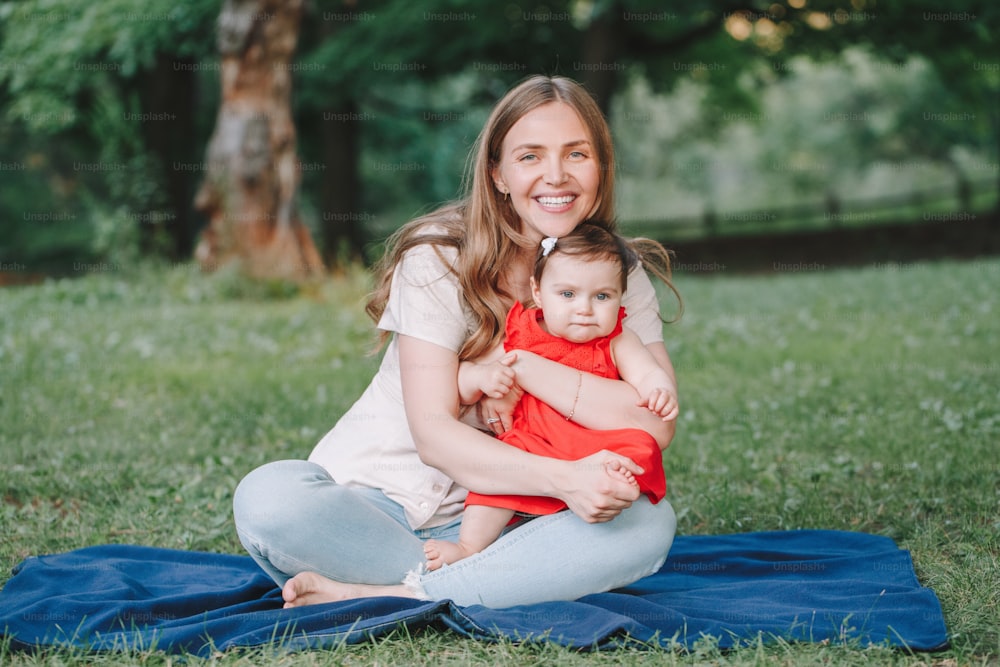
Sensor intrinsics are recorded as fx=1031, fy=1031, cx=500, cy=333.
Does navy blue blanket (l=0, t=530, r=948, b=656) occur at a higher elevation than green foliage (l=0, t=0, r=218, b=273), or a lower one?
lower

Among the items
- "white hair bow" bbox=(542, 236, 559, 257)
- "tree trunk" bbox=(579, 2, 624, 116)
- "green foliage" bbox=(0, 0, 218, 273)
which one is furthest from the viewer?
Answer: "tree trunk" bbox=(579, 2, 624, 116)

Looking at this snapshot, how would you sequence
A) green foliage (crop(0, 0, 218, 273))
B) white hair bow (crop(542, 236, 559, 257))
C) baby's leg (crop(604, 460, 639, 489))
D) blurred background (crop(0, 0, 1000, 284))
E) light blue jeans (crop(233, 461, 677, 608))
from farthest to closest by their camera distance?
blurred background (crop(0, 0, 1000, 284))
green foliage (crop(0, 0, 218, 273))
white hair bow (crop(542, 236, 559, 257))
light blue jeans (crop(233, 461, 677, 608))
baby's leg (crop(604, 460, 639, 489))

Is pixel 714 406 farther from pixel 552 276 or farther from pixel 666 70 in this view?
pixel 666 70

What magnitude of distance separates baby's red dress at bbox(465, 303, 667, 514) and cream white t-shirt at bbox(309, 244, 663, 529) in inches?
6.6

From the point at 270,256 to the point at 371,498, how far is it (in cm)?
895

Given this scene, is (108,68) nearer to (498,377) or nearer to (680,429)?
(680,429)

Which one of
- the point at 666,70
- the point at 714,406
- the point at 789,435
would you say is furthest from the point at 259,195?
the point at 666,70

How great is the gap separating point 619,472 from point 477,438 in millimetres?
466

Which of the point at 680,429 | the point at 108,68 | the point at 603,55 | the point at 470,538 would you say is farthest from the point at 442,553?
the point at 108,68

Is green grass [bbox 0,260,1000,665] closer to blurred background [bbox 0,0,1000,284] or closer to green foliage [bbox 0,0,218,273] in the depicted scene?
green foliage [bbox 0,0,218,273]

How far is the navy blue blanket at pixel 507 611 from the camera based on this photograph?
10.1 ft

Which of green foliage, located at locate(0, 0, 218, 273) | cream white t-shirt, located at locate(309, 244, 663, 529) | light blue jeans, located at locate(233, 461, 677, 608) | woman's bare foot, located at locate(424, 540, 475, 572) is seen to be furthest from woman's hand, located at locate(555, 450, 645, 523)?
green foliage, located at locate(0, 0, 218, 273)

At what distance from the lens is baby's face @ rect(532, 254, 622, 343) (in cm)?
324

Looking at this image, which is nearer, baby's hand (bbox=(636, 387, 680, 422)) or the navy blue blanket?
the navy blue blanket
